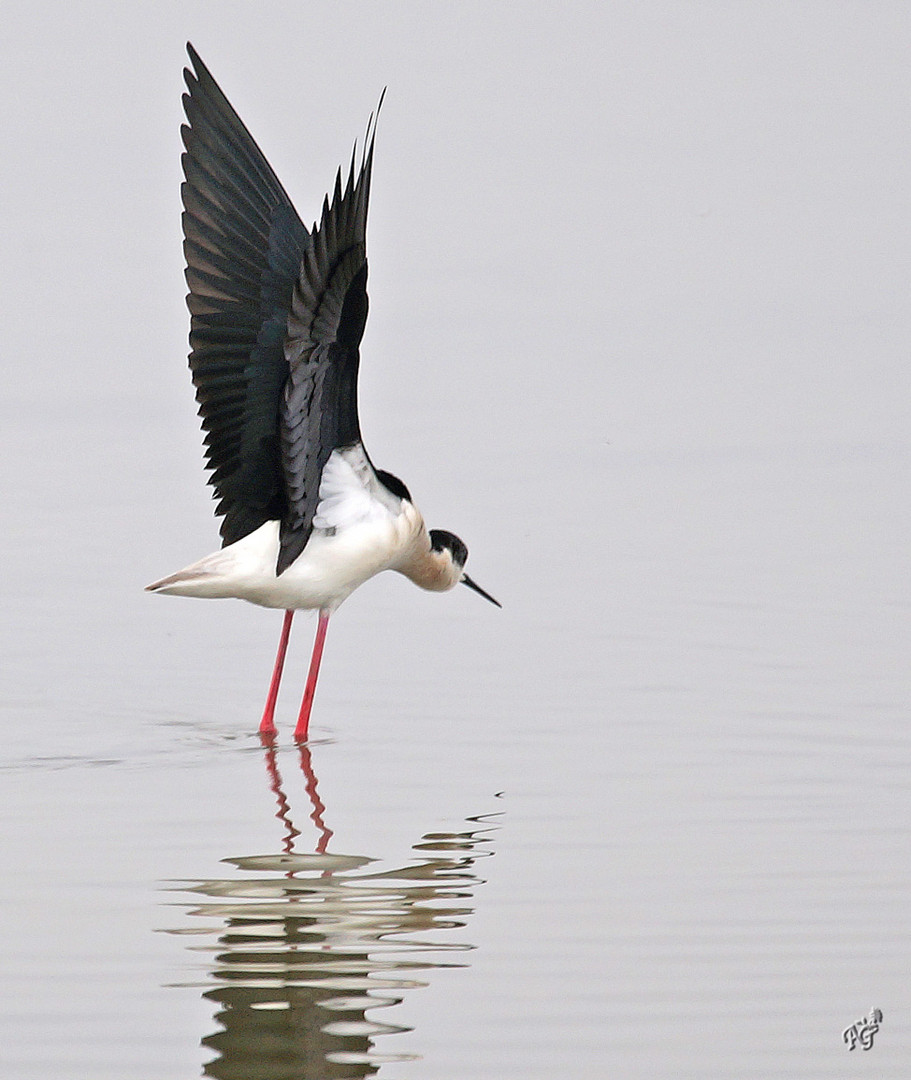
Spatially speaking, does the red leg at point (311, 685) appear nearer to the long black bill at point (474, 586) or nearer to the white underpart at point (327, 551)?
the white underpart at point (327, 551)

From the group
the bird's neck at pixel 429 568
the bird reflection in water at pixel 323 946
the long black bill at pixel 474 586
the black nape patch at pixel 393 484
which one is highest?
the black nape patch at pixel 393 484

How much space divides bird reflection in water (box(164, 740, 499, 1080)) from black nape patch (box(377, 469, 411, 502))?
5.56 ft

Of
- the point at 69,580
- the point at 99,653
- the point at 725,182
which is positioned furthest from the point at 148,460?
the point at 725,182

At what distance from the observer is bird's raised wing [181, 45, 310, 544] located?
7.95 meters

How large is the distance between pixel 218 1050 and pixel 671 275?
11.5 metres

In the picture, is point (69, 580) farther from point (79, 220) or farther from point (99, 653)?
point (79, 220)

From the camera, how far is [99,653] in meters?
8.72

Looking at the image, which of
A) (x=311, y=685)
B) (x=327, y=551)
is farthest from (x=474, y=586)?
(x=311, y=685)

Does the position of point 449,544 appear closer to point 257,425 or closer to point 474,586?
point 474,586

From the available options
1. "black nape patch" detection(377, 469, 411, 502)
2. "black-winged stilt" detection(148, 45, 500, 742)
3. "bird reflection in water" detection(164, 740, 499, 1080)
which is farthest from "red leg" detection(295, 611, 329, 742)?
"bird reflection in water" detection(164, 740, 499, 1080)

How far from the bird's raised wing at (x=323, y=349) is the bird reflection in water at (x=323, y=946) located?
1330 millimetres
